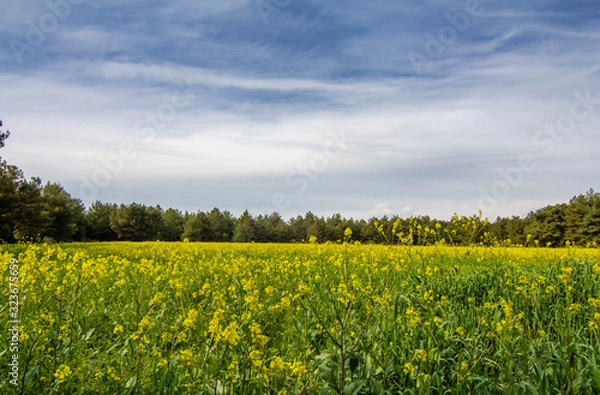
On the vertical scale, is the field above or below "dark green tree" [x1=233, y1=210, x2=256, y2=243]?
below

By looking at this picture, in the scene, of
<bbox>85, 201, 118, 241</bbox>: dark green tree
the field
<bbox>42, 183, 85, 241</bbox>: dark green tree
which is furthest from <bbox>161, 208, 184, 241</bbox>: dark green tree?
the field

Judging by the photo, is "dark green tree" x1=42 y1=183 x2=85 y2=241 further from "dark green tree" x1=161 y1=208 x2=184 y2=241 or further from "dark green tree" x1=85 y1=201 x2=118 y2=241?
"dark green tree" x1=161 y1=208 x2=184 y2=241

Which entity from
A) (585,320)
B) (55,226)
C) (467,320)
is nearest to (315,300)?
(467,320)

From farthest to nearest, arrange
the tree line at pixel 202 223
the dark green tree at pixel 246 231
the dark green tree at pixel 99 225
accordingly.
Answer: the dark green tree at pixel 99 225
the dark green tree at pixel 246 231
the tree line at pixel 202 223

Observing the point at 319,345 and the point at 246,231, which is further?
the point at 246,231

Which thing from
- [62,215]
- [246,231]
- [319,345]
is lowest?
[319,345]

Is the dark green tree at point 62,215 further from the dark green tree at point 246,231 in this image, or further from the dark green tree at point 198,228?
the dark green tree at point 246,231

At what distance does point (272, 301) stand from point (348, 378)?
3.67 metres

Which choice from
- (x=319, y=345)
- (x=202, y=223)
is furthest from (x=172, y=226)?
(x=319, y=345)

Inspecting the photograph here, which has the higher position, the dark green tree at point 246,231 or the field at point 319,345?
the dark green tree at point 246,231

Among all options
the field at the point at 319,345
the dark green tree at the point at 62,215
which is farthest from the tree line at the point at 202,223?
the field at the point at 319,345

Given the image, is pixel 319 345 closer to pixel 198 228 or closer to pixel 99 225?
pixel 198 228

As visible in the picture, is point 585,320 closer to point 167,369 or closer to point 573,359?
point 573,359

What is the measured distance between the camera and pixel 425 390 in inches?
124
